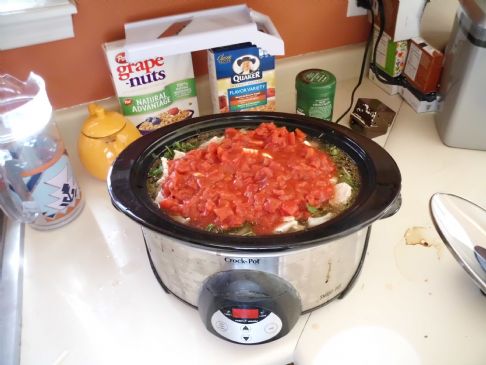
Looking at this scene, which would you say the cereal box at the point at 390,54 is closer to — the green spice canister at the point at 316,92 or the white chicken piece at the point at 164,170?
the green spice canister at the point at 316,92

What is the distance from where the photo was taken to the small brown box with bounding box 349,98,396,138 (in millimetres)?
1026

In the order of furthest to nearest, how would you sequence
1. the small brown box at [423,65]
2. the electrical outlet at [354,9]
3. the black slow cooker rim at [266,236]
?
the electrical outlet at [354,9]
the small brown box at [423,65]
the black slow cooker rim at [266,236]

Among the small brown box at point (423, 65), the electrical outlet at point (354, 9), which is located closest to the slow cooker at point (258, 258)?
the small brown box at point (423, 65)

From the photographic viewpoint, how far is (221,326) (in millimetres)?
628

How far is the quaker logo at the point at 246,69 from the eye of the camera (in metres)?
0.91

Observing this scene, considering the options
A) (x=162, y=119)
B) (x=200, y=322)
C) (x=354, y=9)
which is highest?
(x=354, y=9)

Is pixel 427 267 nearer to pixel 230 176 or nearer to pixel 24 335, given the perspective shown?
pixel 230 176

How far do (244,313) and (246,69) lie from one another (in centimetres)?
52

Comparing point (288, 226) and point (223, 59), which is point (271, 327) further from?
point (223, 59)

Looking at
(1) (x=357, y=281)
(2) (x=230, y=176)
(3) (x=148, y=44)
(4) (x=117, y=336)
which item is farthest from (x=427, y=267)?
(3) (x=148, y=44)

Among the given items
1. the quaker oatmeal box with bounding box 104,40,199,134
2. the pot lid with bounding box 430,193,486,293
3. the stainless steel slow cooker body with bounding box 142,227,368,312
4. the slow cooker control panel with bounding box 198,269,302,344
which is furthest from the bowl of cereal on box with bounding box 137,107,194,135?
the pot lid with bounding box 430,193,486,293

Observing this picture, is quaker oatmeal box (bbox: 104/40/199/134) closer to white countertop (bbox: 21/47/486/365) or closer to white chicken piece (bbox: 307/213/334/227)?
white countertop (bbox: 21/47/486/365)

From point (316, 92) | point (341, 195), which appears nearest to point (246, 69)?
point (316, 92)

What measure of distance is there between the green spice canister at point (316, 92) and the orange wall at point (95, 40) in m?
0.19
